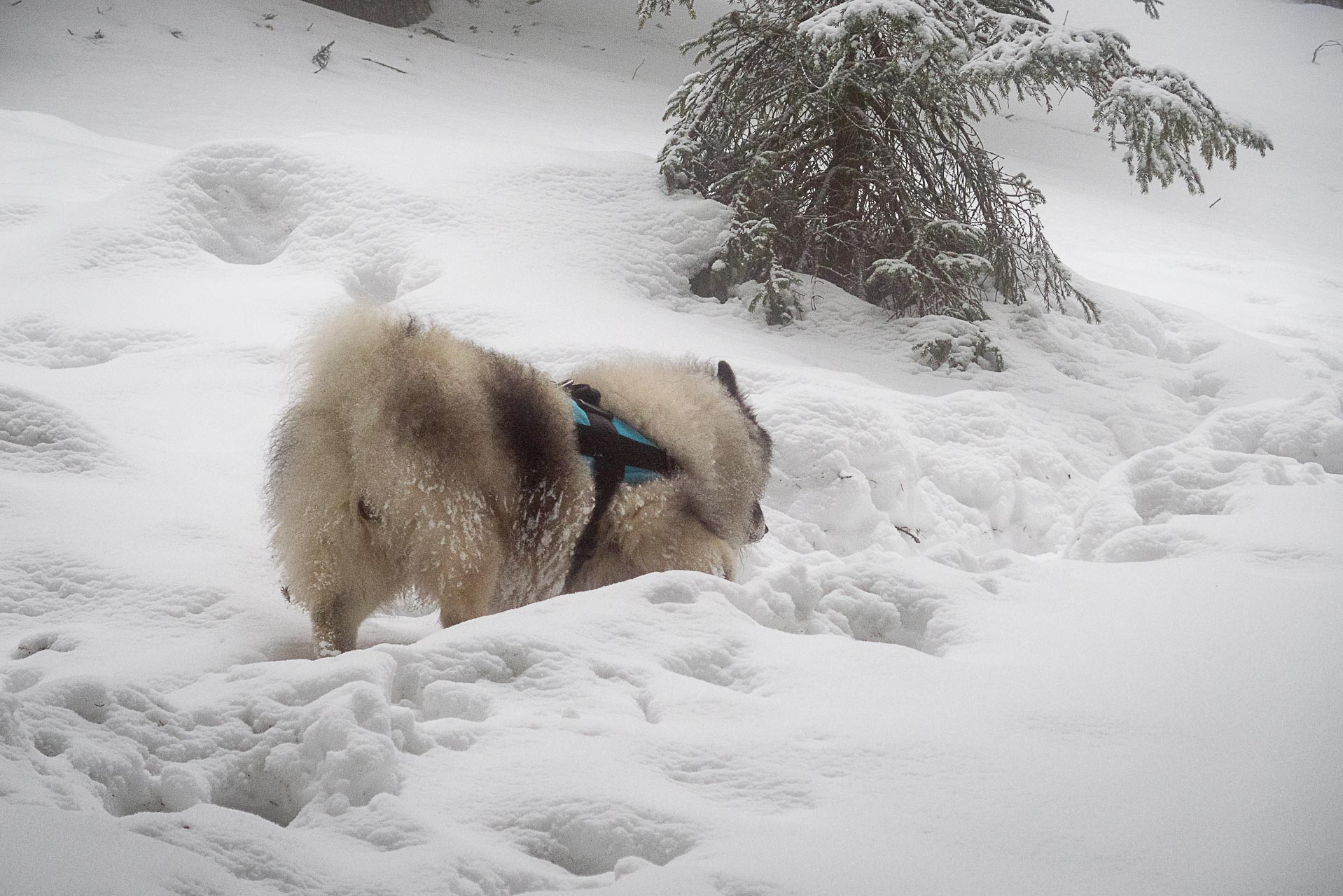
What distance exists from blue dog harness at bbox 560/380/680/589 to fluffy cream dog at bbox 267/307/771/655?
0.4 inches

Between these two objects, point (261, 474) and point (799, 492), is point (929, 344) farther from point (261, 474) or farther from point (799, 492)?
point (261, 474)

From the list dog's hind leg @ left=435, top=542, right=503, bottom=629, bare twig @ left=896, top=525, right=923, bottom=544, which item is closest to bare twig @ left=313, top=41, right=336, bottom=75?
bare twig @ left=896, top=525, right=923, bottom=544

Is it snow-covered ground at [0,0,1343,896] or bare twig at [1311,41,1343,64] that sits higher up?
bare twig at [1311,41,1343,64]

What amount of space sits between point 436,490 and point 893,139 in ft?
16.8

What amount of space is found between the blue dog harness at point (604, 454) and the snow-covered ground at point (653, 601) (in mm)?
508

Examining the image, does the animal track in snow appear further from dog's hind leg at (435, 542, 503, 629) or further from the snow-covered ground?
dog's hind leg at (435, 542, 503, 629)

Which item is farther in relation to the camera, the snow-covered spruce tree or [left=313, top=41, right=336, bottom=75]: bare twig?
[left=313, top=41, right=336, bottom=75]: bare twig

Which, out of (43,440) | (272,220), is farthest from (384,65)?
(43,440)

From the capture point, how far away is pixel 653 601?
2.42 meters

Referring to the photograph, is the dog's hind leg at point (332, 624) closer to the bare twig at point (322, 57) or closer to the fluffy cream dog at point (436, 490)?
the fluffy cream dog at point (436, 490)

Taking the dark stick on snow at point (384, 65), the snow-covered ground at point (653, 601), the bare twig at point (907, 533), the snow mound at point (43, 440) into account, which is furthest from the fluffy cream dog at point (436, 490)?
the dark stick on snow at point (384, 65)

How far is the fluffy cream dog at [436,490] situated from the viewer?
254 centimetres

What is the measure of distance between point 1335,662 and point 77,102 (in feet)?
37.1

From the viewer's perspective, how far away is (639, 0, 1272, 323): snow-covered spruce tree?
19.0 ft
